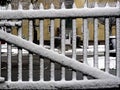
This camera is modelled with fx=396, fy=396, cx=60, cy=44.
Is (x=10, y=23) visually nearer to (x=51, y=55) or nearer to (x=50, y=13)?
(x=50, y=13)

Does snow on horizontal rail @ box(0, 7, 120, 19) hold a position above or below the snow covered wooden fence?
above

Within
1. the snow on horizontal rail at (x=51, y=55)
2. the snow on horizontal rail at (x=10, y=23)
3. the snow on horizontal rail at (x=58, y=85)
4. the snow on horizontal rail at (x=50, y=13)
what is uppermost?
the snow on horizontal rail at (x=50, y=13)

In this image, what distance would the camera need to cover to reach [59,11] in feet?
21.7

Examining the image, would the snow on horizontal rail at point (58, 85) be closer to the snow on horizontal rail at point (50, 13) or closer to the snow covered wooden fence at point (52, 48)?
the snow covered wooden fence at point (52, 48)

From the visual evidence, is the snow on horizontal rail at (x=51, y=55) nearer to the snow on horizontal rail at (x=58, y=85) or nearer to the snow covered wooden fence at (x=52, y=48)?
the snow covered wooden fence at (x=52, y=48)

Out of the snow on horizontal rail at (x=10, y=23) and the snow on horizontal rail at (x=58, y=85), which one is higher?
the snow on horizontal rail at (x=10, y=23)

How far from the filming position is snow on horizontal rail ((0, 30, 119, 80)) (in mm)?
6609

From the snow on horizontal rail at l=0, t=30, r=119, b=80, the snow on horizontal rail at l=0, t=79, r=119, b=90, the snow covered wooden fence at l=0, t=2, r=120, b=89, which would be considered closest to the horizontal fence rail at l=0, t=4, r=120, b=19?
the snow covered wooden fence at l=0, t=2, r=120, b=89

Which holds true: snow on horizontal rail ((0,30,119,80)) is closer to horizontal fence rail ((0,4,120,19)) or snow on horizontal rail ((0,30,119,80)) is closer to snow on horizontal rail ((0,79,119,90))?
snow on horizontal rail ((0,79,119,90))

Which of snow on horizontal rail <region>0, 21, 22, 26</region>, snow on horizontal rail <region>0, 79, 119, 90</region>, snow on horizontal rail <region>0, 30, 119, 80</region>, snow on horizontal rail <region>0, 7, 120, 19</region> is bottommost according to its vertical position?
snow on horizontal rail <region>0, 79, 119, 90</region>

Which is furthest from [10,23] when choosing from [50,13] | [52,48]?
[52,48]

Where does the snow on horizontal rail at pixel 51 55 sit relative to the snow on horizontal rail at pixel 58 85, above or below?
above

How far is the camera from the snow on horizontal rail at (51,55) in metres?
6.61

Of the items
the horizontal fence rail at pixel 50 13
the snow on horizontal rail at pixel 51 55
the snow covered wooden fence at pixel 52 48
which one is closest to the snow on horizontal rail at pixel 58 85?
the snow covered wooden fence at pixel 52 48
